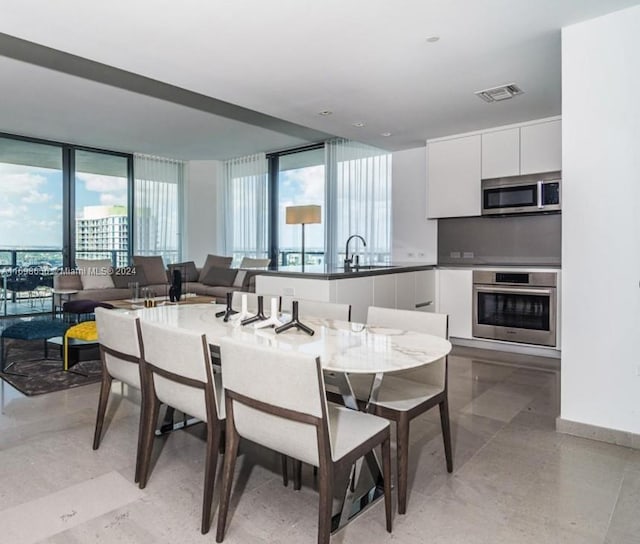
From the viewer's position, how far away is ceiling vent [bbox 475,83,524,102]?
3.72 m

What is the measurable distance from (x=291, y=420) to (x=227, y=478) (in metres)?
0.43

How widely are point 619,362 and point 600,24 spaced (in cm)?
200

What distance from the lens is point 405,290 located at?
4.80m

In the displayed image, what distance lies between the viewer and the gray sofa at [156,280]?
21.1 ft

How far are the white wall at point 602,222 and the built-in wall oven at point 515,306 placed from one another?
1.86m

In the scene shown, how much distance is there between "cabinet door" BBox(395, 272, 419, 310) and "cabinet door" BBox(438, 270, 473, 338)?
0.59 metres

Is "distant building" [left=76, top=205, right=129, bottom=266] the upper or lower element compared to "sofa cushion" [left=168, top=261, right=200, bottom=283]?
upper

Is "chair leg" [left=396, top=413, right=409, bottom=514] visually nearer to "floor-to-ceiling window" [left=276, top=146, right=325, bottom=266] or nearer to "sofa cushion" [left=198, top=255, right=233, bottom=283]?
"floor-to-ceiling window" [left=276, top=146, right=325, bottom=266]

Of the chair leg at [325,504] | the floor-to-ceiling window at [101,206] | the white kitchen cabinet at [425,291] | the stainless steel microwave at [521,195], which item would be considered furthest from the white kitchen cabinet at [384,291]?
the floor-to-ceiling window at [101,206]

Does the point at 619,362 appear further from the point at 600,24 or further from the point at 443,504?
the point at 600,24

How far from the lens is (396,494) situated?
2.11 m

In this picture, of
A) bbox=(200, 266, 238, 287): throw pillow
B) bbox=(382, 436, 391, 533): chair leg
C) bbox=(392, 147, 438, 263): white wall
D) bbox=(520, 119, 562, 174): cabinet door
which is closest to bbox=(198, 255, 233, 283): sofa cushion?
bbox=(200, 266, 238, 287): throw pillow

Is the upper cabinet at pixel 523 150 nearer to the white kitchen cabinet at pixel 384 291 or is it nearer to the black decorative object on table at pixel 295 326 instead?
the white kitchen cabinet at pixel 384 291

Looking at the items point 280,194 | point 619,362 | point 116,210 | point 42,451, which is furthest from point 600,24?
point 116,210
